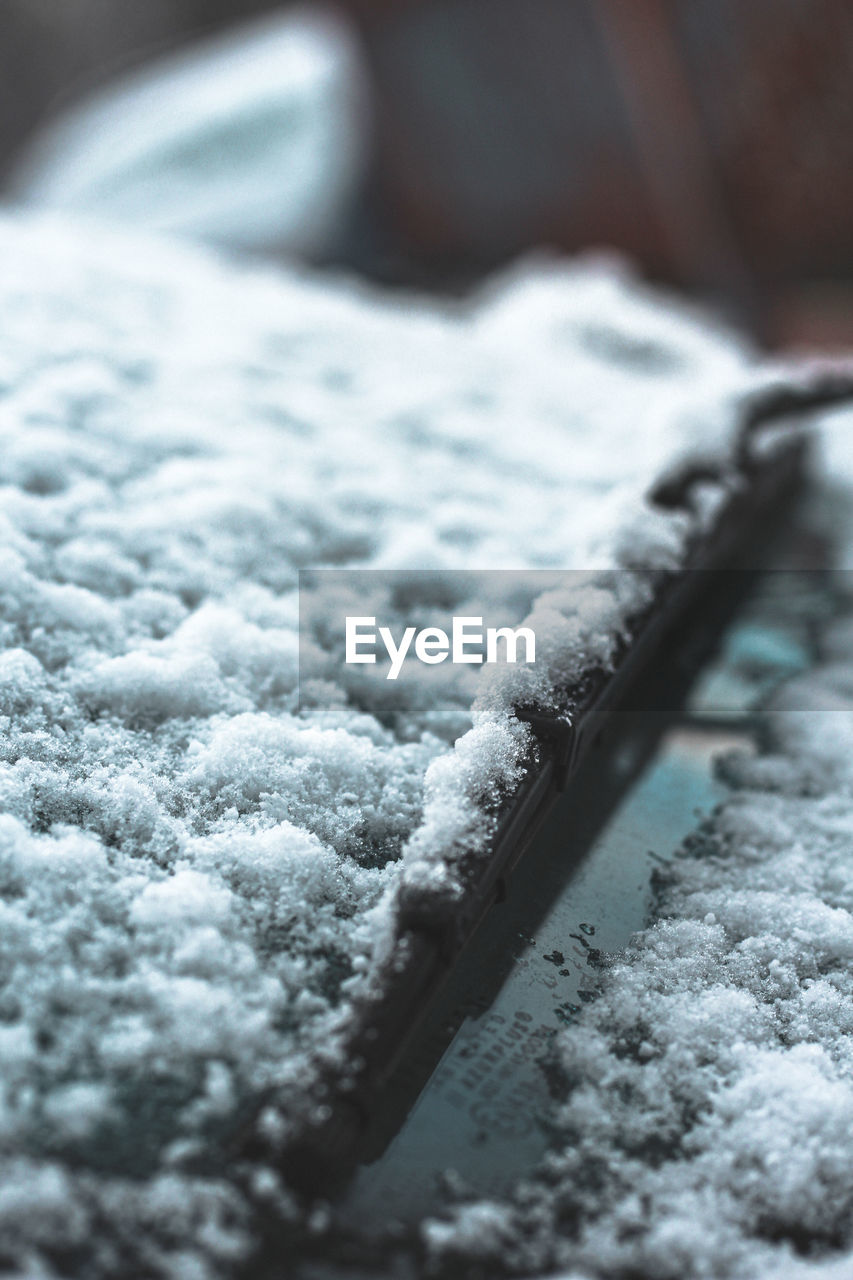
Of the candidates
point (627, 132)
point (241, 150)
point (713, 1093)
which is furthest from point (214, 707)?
point (241, 150)

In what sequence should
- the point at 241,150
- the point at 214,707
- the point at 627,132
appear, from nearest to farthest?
the point at 214,707
the point at 627,132
the point at 241,150

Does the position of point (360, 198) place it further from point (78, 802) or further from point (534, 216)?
point (78, 802)

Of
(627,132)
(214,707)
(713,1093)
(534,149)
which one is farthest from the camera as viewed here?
(534,149)

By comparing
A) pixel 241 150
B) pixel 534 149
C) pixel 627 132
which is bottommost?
pixel 627 132

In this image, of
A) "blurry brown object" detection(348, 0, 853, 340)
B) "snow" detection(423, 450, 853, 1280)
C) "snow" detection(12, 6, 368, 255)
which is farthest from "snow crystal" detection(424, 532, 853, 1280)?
"snow" detection(12, 6, 368, 255)

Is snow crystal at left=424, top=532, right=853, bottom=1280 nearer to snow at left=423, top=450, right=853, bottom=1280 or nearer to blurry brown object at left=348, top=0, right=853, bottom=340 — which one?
snow at left=423, top=450, right=853, bottom=1280

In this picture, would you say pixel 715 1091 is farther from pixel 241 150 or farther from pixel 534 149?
pixel 241 150

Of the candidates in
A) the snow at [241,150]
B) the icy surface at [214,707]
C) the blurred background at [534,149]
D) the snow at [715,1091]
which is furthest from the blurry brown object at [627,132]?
the snow at [715,1091]
